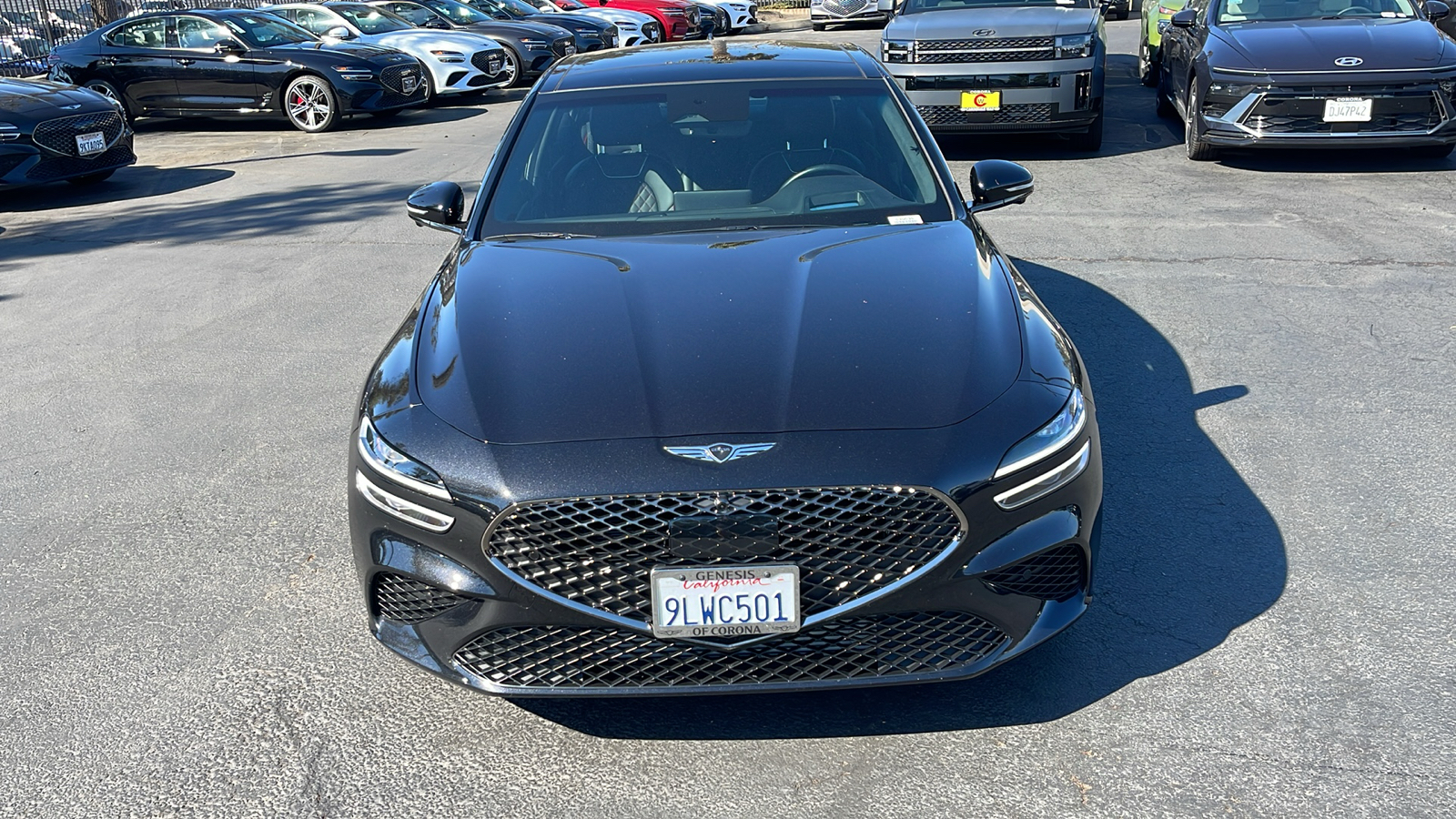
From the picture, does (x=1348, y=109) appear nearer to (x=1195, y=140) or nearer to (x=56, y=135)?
(x=1195, y=140)

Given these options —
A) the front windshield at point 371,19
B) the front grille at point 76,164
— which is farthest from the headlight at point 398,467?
the front windshield at point 371,19

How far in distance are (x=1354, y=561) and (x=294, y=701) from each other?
318 centimetres

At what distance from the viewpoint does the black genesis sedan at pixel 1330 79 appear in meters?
9.53

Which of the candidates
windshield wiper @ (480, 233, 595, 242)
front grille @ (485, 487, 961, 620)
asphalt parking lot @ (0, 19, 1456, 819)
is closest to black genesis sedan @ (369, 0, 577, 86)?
asphalt parking lot @ (0, 19, 1456, 819)

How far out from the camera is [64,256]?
358 inches

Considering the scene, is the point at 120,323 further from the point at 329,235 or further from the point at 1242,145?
the point at 1242,145

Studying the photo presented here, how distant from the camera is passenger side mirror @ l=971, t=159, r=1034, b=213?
15.5 feet

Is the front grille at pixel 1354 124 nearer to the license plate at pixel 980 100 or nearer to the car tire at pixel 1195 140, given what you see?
the car tire at pixel 1195 140

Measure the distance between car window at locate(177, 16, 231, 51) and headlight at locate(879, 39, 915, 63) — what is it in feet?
30.2

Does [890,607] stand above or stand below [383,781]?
above

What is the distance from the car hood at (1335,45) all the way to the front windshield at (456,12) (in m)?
13.4

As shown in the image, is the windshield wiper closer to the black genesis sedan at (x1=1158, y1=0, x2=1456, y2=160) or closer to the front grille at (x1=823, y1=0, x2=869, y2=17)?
the black genesis sedan at (x1=1158, y1=0, x2=1456, y2=160)

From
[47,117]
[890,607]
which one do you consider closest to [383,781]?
[890,607]

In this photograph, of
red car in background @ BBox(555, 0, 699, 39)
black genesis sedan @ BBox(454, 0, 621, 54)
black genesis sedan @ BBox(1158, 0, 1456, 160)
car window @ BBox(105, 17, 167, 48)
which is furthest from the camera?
red car in background @ BBox(555, 0, 699, 39)
